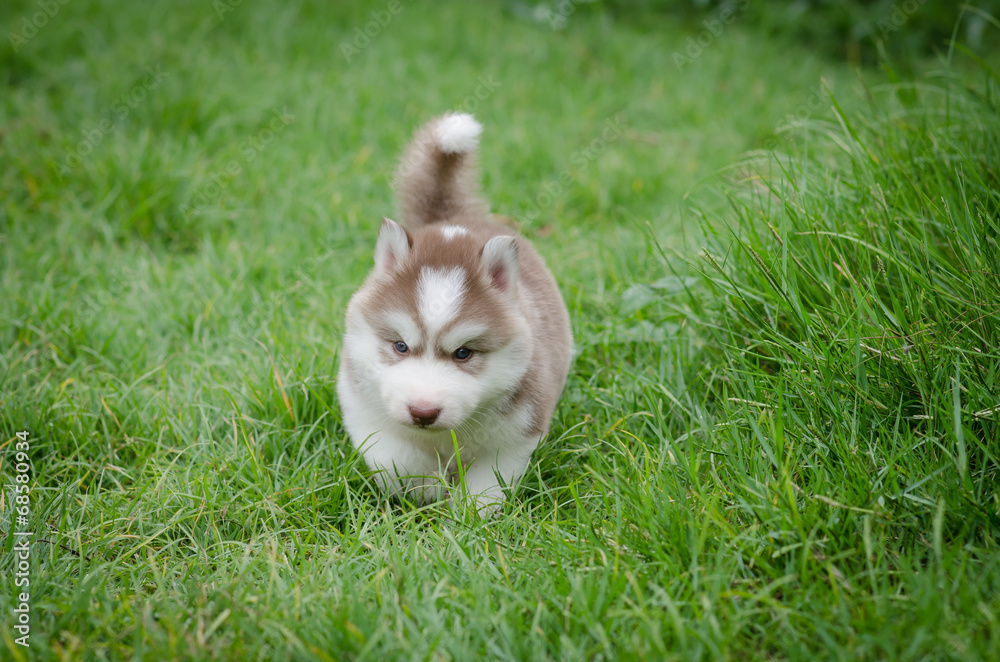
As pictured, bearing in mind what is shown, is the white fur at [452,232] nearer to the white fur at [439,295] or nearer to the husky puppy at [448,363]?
the husky puppy at [448,363]

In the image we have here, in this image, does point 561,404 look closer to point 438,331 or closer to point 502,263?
point 502,263

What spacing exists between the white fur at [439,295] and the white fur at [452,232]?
0.86ft

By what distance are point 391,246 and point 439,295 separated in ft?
1.34

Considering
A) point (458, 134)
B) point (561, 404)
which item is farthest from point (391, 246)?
point (561, 404)

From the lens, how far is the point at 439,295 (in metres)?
2.59

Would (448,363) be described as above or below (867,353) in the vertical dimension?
above

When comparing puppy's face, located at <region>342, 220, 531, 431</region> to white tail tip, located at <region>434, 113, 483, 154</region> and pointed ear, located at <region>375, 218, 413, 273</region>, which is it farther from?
white tail tip, located at <region>434, 113, 483, 154</region>

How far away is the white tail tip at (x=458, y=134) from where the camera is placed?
130 inches

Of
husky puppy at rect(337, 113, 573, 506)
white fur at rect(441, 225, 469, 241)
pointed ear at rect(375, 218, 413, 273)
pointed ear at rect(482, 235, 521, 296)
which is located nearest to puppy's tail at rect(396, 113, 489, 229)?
husky puppy at rect(337, 113, 573, 506)

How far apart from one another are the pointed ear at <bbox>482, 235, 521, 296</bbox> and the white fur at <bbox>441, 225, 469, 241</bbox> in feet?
0.69

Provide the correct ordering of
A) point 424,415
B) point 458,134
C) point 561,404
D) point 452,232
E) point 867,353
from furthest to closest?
point 561,404 → point 458,134 → point 452,232 → point 867,353 → point 424,415

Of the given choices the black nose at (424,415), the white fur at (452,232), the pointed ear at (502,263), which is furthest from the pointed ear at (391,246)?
the black nose at (424,415)

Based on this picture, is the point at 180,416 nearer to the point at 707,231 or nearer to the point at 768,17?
the point at 707,231

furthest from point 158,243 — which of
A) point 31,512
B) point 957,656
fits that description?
point 957,656
